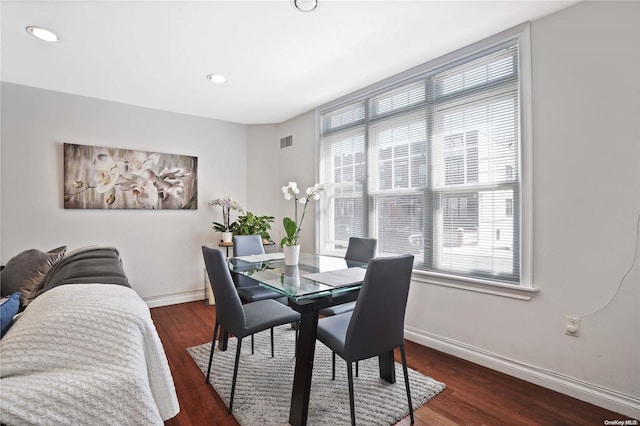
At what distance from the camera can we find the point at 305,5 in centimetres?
197

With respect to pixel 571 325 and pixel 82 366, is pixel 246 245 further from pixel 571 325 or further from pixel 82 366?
pixel 571 325

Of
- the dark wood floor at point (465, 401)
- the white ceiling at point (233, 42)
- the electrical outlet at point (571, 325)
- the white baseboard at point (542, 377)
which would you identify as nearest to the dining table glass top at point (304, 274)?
the dark wood floor at point (465, 401)

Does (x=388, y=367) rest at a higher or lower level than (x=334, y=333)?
lower

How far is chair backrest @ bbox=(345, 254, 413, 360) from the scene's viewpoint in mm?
1600

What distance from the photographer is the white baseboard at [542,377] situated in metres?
1.80

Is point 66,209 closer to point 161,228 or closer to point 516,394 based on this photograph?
point 161,228

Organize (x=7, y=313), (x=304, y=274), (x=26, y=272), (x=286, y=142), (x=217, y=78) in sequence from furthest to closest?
(x=286, y=142)
(x=217, y=78)
(x=26, y=272)
(x=304, y=274)
(x=7, y=313)

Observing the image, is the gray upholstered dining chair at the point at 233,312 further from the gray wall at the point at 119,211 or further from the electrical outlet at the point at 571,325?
the gray wall at the point at 119,211

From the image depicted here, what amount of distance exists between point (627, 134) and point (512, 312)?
1.33 meters

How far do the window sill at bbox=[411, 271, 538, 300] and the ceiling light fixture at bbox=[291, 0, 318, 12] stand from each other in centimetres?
227

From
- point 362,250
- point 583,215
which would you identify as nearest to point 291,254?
point 362,250

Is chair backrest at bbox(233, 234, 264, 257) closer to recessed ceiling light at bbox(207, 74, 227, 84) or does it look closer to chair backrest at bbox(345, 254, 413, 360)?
recessed ceiling light at bbox(207, 74, 227, 84)

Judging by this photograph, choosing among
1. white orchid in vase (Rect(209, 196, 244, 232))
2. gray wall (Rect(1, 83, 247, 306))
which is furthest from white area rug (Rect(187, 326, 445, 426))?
white orchid in vase (Rect(209, 196, 244, 232))

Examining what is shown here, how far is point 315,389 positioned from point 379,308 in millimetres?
855
